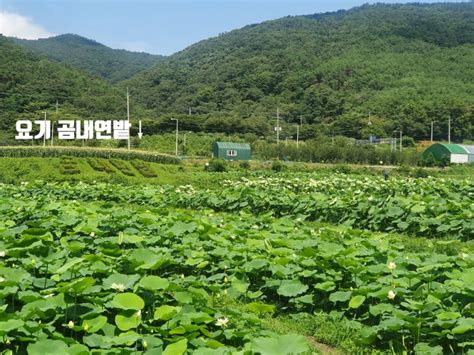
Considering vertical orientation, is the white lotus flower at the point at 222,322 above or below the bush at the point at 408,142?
below

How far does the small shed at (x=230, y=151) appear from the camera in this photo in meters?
47.3

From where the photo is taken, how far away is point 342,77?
86938 millimetres

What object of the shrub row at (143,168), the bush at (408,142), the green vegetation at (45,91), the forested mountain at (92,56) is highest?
the forested mountain at (92,56)

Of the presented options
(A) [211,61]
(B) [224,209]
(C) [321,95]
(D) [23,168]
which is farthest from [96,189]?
(A) [211,61]

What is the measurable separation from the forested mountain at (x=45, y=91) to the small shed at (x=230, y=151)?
2141 centimetres

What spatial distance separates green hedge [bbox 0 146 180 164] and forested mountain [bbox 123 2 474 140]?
114 ft

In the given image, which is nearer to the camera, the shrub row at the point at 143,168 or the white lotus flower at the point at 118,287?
the white lotus flower at the point at 118,287

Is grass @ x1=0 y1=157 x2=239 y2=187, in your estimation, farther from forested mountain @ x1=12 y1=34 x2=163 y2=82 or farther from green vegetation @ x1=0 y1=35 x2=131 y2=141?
forested mountain @ x1=12 y1=34 x2=163 y2=82

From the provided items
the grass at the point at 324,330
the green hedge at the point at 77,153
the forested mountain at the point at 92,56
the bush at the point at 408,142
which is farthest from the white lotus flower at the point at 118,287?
the forested mountain at the point at 92,56

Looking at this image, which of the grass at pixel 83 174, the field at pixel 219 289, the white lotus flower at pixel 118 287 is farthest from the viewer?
the grass at pixel 83 174

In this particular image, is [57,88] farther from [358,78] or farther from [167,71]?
[358,78]

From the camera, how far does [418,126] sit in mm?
68062

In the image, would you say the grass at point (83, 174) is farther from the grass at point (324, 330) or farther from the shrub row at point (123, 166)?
the grass at point (324, 330)

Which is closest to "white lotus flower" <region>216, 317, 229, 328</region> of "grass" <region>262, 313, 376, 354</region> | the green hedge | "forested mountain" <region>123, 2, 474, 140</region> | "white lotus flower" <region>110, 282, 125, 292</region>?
"white lotus flower" <region>110, 282, 125, 292</region>
